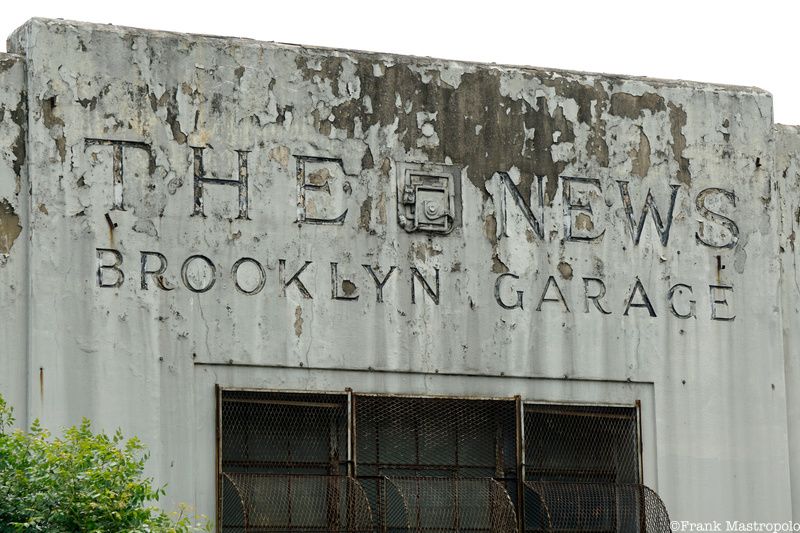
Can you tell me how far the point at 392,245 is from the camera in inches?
734

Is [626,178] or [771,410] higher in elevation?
[626,178]

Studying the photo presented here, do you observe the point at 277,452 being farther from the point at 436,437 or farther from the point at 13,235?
the point at 13,235

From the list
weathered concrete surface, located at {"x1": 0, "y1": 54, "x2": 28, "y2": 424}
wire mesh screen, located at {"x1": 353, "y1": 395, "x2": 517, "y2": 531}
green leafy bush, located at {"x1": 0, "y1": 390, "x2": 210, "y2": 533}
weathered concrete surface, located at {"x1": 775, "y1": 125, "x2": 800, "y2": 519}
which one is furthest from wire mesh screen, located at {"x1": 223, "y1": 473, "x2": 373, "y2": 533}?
weathered concrete surface, located at {"x1": 775, "y1": 125, "x2": 800, "y2": 519}

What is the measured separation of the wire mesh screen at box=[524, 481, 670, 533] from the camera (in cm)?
1877

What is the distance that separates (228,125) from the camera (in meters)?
18.3

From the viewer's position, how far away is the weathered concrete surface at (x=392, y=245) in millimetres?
17578

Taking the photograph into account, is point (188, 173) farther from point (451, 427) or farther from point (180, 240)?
point (451, 427)

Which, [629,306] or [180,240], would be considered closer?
[180,240]

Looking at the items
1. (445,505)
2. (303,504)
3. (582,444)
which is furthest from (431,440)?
(582,444)

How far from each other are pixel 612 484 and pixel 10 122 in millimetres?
7117

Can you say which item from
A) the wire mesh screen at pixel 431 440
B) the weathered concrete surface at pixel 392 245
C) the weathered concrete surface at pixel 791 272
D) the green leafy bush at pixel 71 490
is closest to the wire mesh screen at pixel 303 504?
the wire mesh screen at pixel 431 440

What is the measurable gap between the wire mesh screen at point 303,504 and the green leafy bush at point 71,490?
301 centimetres

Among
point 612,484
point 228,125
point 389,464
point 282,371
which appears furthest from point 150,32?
point 612,484

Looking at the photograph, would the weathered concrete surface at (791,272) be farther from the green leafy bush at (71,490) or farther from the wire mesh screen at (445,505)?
the green leafy bush at (71,490)
